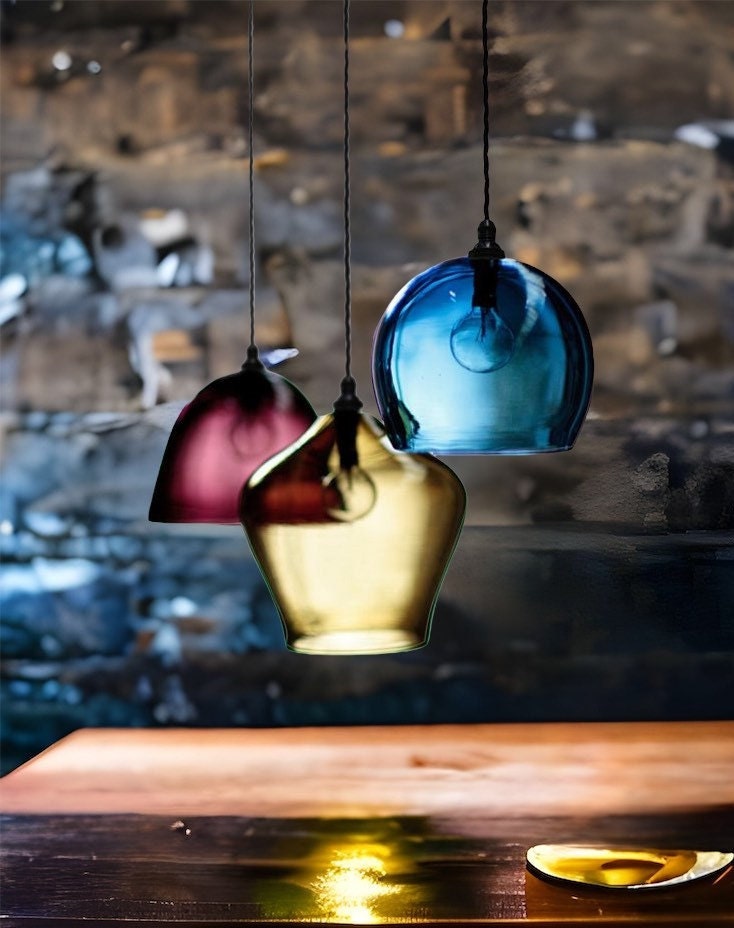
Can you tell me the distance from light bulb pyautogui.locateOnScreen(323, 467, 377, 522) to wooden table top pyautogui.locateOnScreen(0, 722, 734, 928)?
45cm

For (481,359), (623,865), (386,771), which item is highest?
(481,359)

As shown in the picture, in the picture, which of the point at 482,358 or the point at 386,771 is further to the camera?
the point at 386,771

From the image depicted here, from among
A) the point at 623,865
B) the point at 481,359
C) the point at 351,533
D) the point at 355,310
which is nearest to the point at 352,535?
the point at 351,533

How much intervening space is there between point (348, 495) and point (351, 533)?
0.04 meters

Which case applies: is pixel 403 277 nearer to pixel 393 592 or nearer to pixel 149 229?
pixel 149 229

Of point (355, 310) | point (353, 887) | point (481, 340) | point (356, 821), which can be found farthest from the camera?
point (355, 310)

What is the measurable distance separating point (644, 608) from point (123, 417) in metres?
1.34

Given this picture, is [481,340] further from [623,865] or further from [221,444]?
[623,865]

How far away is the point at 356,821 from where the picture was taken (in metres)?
1.57

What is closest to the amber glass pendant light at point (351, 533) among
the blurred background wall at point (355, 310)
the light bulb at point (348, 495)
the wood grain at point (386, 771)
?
the light bulb at point (348, 495)

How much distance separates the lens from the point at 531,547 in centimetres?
276

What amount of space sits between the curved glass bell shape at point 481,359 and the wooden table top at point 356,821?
1.71ft

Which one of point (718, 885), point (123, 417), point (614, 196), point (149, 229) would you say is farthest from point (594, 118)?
point (718, 885)

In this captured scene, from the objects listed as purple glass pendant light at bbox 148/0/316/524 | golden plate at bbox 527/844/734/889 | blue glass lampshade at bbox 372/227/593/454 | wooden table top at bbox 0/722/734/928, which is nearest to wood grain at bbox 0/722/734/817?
wooden table top at bbox 0/722/734/928
